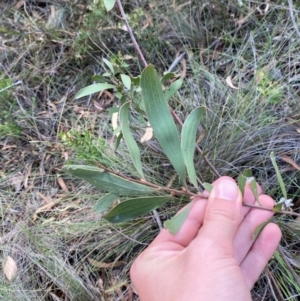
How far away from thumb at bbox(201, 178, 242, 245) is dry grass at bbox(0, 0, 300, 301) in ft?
1.45

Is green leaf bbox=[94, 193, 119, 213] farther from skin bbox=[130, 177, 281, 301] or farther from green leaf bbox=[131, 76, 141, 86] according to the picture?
green leaf bbox=[131, 76, 141, 86]

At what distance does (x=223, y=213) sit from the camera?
3.74ft

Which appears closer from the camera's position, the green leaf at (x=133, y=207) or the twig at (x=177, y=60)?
the green leaf at (x=133, y=207)

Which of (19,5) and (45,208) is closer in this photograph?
(45,208)

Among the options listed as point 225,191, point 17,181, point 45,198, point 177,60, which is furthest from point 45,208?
point 225,191

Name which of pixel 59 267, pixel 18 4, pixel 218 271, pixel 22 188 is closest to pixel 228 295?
pixel 218 271

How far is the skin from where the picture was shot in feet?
3.60

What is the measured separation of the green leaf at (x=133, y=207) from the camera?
99 centimetres

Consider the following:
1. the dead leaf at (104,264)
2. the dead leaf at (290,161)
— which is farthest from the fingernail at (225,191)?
the dead leaf at (104,264)

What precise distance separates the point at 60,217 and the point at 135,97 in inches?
35.2

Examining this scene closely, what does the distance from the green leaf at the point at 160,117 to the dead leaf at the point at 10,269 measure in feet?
3.90

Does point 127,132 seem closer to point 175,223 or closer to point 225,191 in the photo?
point 175,223

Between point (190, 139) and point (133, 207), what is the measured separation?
9.2 inches

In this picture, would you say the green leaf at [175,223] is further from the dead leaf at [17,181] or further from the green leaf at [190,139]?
the dead leaf at [17,181]
